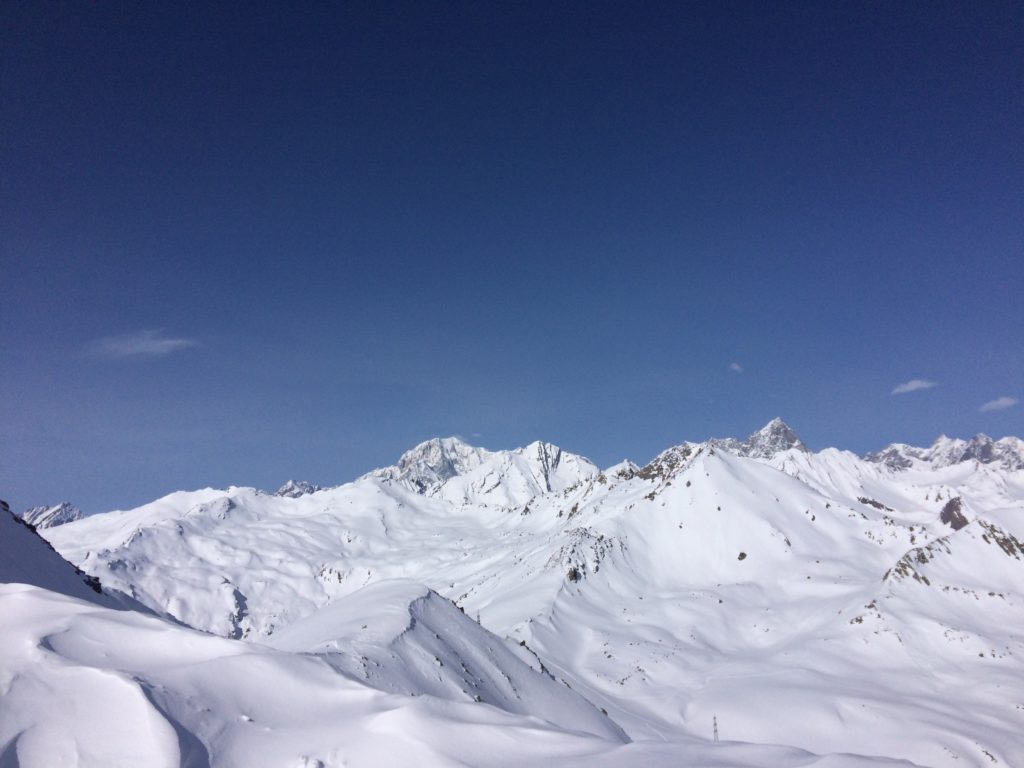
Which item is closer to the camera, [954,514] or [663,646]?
[663,646]

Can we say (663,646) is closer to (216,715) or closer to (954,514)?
(216,715)

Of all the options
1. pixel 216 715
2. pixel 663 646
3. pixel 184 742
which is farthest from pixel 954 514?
pixel 184 742

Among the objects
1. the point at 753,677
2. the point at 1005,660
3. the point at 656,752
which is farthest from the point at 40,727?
the point at 1005,660

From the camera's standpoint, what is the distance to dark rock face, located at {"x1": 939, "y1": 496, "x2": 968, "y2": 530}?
164 metres

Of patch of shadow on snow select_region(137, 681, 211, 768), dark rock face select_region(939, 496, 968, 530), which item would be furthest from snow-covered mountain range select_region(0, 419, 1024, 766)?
dark rock face select_region(939, 496, 968, 530)

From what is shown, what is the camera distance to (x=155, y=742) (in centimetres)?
1200

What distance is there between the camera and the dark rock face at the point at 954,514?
163788 millimetres

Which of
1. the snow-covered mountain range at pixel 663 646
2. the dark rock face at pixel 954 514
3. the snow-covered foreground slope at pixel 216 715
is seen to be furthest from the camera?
the dark rock face at pixel 954 514

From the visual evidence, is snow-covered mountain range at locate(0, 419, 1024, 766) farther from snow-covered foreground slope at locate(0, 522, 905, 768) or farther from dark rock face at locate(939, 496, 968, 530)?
dark rock face at locate(939, 496, 968, 530)

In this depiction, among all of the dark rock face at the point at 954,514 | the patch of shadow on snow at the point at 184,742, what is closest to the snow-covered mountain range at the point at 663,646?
the patch of shadow on snow at the point at 184,742

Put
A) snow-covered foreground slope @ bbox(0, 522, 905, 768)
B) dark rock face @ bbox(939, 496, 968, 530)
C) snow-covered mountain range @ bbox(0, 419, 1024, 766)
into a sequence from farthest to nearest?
dark rock face @ bbox(939, 496, 968, 530) < snow-covered mountain range @ bbox(0, 419, 1024, 766) < snow-covered foreground slope @ bbox(0, 522, 905, 768)

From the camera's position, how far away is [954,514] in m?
171

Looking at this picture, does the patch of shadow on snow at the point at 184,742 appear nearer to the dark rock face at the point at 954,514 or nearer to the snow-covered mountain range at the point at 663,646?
the snow-covered mountain range at the point at 663,646

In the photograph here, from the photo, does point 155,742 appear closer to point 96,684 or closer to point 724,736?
point 96,684
